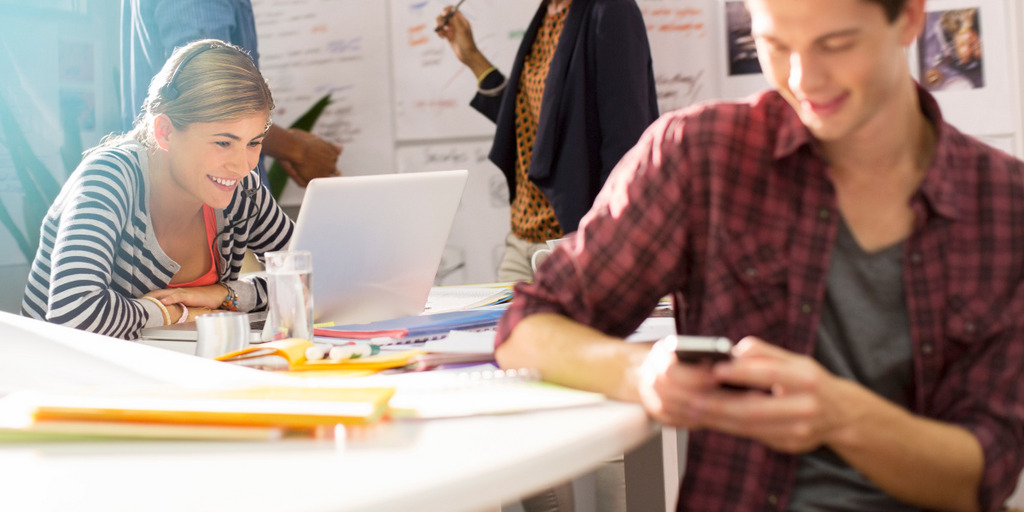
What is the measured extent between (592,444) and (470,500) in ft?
0.46

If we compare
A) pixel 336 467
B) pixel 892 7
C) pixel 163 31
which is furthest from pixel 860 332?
pixel 163 31

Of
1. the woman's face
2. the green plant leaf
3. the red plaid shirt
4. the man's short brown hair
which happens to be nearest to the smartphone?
the red plaid shirt

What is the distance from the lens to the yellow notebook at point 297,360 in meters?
1.03

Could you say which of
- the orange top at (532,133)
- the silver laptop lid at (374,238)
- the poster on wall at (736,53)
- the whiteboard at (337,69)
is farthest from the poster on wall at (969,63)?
the silver laptop lid at (374,238)

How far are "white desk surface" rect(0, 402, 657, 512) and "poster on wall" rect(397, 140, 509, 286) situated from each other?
9.14 feet

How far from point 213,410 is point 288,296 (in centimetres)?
49

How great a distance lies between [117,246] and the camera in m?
1.75

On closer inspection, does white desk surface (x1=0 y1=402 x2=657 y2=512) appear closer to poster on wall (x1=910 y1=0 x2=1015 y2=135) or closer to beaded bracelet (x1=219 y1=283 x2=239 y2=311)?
beaded bracelet (x1=219 y1=283 x2=239 y2=311)

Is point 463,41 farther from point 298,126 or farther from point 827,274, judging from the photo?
point 827,274

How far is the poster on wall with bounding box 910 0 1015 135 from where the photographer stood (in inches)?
119

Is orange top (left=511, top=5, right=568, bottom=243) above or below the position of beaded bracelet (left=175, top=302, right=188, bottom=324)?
above

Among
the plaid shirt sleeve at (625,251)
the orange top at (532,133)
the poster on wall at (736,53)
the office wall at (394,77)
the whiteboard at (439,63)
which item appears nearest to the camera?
the plaid shirt sleeve at (625,251)

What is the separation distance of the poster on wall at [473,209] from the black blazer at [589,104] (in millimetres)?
876

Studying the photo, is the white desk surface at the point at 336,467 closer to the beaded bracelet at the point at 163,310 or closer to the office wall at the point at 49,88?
the beaded bracelet at the point at 163,310
